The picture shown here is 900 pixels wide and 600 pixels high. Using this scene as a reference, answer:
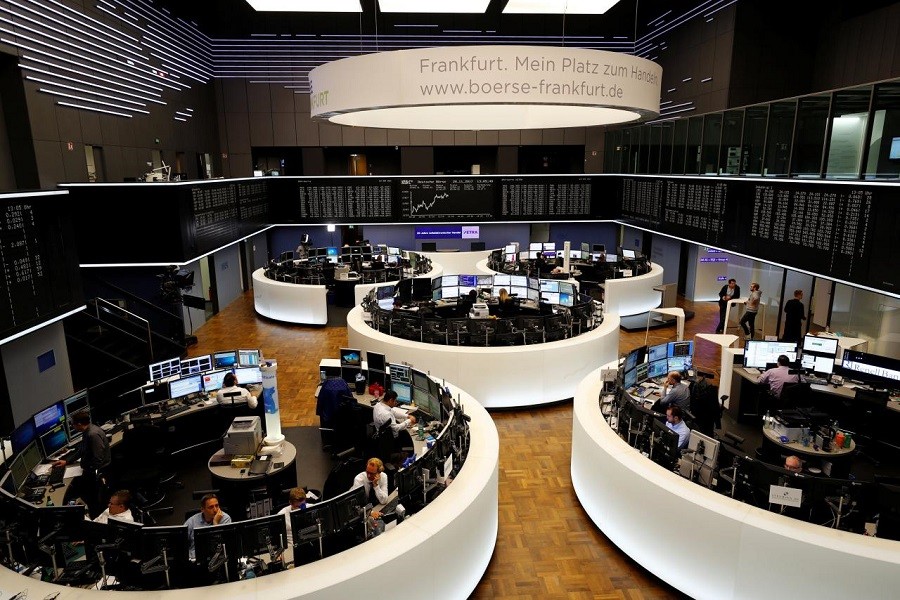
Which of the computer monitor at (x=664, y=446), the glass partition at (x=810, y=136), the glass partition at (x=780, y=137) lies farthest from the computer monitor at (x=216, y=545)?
the glass partition at (x=780, y=137)

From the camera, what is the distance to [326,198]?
18.2 metres

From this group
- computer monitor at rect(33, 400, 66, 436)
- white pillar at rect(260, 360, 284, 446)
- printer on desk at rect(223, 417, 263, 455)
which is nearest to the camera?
computer monitor at rect(33, 400, 66, 436)

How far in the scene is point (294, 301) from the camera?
13922 mm

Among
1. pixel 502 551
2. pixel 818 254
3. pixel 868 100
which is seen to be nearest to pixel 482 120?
pixel 502 551

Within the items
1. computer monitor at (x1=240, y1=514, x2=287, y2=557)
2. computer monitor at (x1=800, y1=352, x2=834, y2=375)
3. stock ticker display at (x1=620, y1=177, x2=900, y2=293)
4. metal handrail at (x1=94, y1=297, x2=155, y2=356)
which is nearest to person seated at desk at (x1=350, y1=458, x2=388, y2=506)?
computer monitor at (x1=240, y1=514, x2=287, y2=557)

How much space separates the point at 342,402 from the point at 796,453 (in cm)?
520

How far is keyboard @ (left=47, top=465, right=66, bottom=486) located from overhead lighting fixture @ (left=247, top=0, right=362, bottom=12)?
12.0 meters

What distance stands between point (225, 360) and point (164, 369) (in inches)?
30.7

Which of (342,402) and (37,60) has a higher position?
(37,60)

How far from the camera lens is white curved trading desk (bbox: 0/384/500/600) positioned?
12.6 ft

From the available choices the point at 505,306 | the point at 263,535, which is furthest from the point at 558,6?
the point at 263,535

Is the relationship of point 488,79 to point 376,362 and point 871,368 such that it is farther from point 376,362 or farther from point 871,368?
point 871,368

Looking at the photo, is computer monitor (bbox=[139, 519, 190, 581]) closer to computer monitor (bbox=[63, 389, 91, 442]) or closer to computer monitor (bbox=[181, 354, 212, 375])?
computer monitor (bbox=[63, 389, 91, 442])

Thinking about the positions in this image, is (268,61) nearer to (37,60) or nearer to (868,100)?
(37,60)
